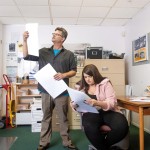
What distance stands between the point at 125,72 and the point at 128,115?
0.95m

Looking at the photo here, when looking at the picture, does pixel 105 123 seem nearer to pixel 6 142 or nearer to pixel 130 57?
pixel 6 142

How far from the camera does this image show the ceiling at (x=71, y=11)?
3445mm

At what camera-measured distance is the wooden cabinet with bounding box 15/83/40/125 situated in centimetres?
420

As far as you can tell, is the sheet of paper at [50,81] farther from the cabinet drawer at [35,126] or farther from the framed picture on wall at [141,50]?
the framed picture on wall at [141,50]

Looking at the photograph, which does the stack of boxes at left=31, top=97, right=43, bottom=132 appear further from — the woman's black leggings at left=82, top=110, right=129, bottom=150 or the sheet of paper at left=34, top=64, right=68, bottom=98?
the woman's black leggings at left=82, top=110, right=129, bottom=150

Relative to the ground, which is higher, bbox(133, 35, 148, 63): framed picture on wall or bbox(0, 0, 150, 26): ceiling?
bbox(0, 0, 150, 26): ceiling

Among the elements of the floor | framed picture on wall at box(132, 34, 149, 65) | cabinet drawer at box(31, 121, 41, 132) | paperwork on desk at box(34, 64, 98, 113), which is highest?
framed picture on wall at box(132, 34, 149, 65)

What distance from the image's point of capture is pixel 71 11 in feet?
12.6

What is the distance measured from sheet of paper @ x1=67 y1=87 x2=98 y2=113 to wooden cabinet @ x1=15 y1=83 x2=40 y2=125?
2.23 metres

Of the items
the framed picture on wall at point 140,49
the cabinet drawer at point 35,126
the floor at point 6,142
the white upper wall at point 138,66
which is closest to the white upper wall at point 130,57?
the white upper wall at point 138,66

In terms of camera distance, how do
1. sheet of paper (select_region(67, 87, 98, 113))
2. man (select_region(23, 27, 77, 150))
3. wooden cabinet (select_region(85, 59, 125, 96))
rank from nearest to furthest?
sheet of paper (select_region(67, 87, 98, 113))
man (select_region(23, 27, 77, 150))
wooden cabinet (select_region(85, 59, 125, 96))

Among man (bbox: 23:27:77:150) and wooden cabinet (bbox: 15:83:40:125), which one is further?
wooden cabinet (bbox: 15:83:40:125)

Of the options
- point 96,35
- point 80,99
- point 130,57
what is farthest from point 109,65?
point 80,99

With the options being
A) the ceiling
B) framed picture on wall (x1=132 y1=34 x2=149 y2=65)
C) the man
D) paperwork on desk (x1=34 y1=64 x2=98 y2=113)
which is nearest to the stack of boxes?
the man
